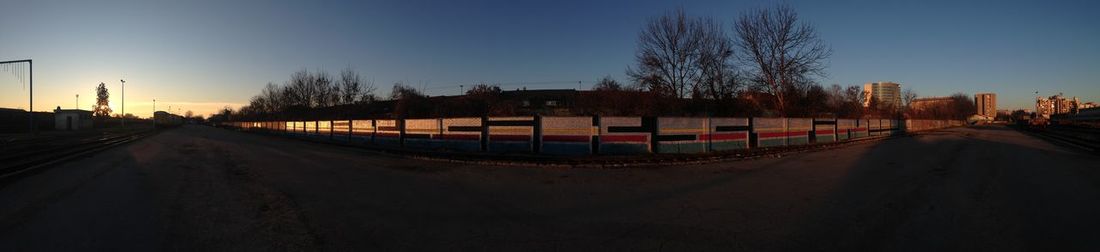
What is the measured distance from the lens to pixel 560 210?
6.03 metres

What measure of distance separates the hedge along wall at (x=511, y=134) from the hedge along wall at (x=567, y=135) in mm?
450

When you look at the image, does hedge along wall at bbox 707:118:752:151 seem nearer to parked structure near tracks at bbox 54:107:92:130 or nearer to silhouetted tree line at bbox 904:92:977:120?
parked structure near tracks at bbox 54:107:92:130

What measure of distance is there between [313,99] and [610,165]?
164 ft

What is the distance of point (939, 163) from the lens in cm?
1227

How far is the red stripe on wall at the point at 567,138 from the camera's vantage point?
14.6 metres

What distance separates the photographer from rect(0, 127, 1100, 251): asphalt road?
446 cm

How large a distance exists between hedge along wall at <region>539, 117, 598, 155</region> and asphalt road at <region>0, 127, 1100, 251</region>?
4161 mm

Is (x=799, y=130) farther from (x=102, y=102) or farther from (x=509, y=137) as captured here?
(x=102, y=102)

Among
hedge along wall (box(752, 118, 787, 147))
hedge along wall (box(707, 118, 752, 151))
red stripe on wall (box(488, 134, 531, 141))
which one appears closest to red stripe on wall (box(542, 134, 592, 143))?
red stripe on wall (box(488, 134, 531, 141))

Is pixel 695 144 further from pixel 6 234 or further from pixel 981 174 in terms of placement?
pixel 6 234

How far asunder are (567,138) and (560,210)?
8.87m

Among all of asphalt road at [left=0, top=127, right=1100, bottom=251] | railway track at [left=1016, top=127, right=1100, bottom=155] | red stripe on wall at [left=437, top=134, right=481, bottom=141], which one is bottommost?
asphalt road at [left=0, top=127, right=1100, bottom=251]

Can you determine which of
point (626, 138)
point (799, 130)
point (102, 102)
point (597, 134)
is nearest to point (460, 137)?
point (597, 134)

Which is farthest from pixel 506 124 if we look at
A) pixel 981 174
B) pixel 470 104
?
pixel 470 104
